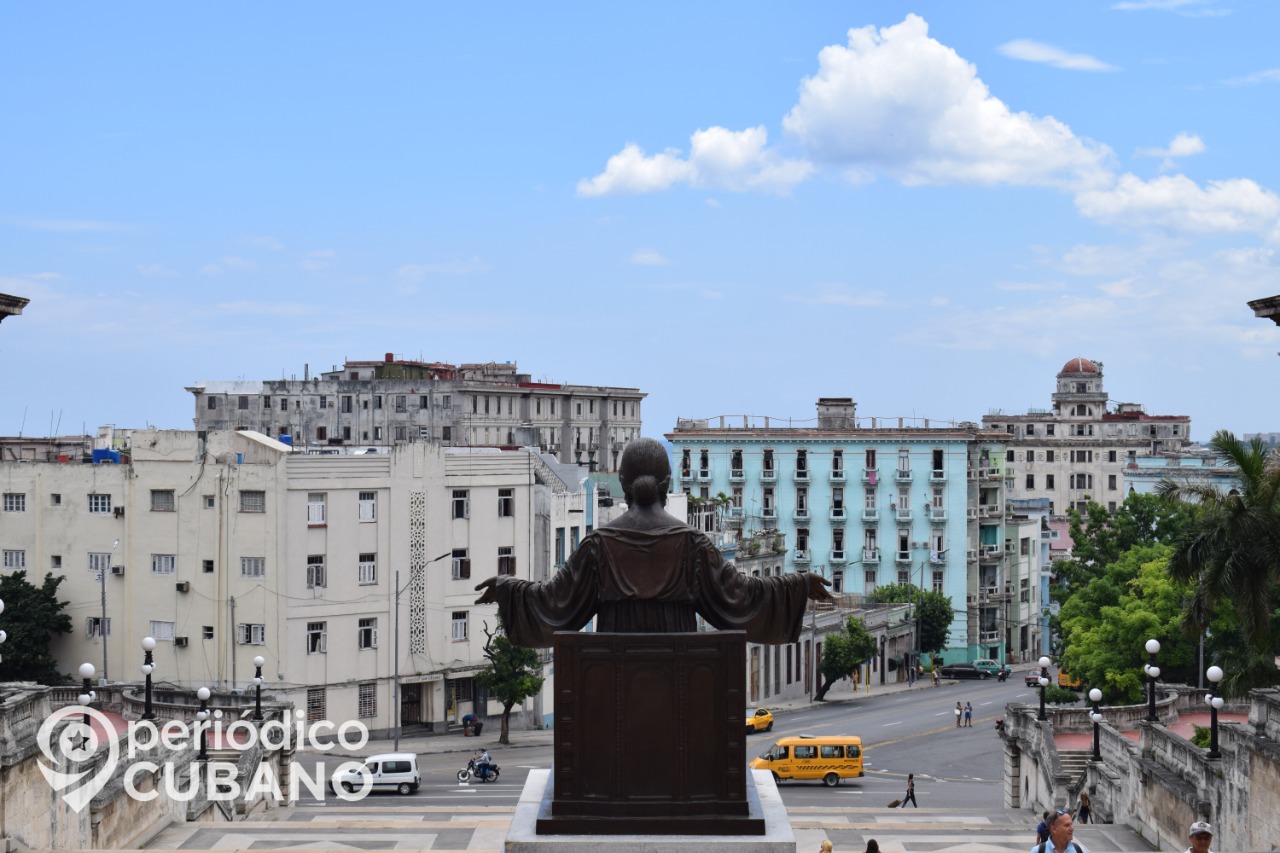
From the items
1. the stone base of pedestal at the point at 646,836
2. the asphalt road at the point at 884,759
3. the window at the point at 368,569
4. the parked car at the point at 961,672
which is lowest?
the parked car at the point at 961,672

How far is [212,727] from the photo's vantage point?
4253 centimetres

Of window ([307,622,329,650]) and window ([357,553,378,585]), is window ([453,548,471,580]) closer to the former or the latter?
window ([357,553,378,585])

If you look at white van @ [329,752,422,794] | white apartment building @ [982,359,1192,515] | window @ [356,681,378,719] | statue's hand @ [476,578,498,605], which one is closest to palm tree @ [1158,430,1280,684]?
statue's hand @ [476,578,498,605]

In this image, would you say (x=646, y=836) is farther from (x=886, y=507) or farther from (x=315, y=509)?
(x=886, y=507)

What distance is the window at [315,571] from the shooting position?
55.4 metres

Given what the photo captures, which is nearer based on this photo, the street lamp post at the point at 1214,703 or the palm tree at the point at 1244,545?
the street lamp post at the point at 1214,703

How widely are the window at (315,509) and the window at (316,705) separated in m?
5.64

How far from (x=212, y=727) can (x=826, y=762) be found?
18224 mm

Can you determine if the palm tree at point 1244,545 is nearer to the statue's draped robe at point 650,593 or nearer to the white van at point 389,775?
the statue's draped robe at point 650,593

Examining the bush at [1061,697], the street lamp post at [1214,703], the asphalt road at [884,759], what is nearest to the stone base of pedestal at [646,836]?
the street lamp post at [1214,703]

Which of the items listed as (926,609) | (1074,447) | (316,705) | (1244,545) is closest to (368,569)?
(316,705)

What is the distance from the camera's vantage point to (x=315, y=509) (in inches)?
2190

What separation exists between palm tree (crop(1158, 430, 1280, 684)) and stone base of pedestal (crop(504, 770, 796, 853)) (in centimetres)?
2008

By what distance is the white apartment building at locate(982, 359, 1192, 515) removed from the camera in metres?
127
